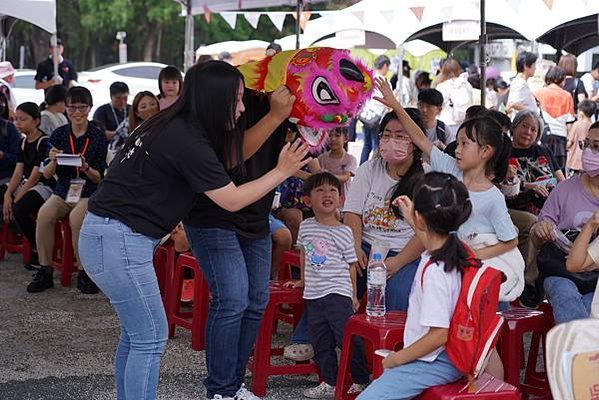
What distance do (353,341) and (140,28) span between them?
1191 inches

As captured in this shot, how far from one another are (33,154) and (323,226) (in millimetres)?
3723

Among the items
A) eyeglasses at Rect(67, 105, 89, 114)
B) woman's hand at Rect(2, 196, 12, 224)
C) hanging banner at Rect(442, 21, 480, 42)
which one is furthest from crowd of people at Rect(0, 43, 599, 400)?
hanging banner at Rect(442, 21, 480, 42)

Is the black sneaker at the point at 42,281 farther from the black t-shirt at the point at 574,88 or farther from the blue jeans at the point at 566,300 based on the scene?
the black t-shirt at the point at 574,88

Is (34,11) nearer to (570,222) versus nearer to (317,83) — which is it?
(317,83)

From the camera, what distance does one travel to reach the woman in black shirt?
11.9ft

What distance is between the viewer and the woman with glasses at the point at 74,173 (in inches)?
277

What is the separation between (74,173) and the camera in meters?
7.11

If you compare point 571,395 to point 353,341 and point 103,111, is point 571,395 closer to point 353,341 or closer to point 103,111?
point 353,341

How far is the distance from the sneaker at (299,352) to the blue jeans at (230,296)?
1.56ft

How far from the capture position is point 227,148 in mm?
3934

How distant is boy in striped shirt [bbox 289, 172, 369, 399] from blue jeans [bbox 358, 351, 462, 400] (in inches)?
44.4

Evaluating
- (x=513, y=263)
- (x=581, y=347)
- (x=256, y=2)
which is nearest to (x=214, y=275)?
(x=513, y=263)

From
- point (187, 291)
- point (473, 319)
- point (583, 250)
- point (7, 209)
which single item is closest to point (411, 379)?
point (473, 319)

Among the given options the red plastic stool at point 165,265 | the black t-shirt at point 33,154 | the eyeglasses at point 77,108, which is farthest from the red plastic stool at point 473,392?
the black t-shirt at point 33,154
